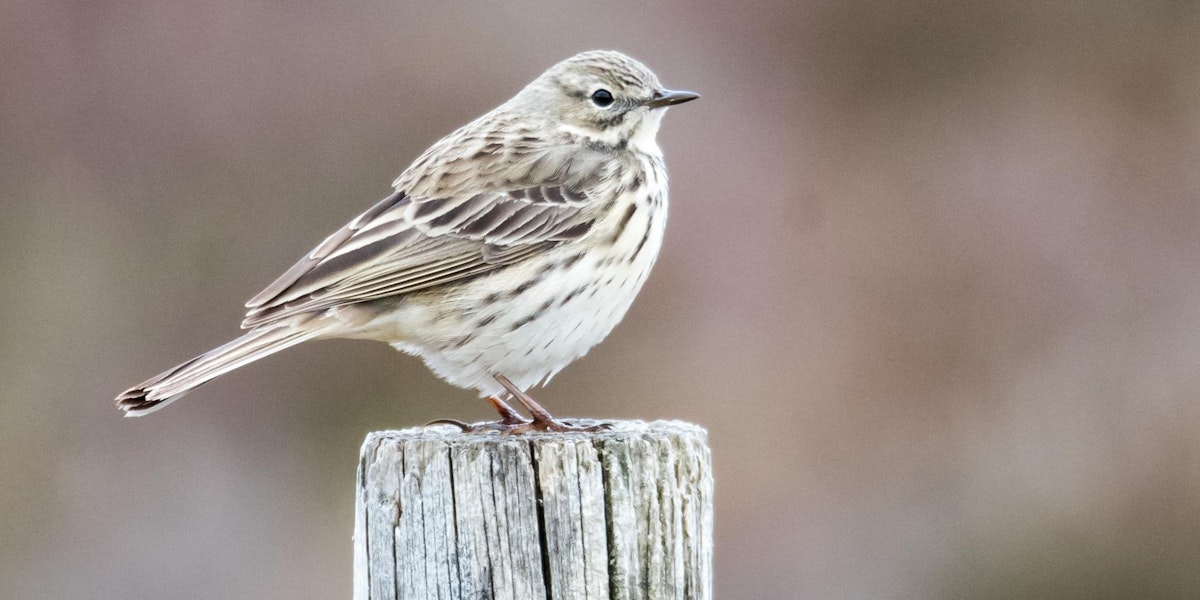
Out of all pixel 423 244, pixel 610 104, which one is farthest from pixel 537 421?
pixel 610 104

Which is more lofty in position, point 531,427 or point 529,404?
point 529,404

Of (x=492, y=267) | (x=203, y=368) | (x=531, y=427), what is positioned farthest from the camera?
(x=492, y=267)

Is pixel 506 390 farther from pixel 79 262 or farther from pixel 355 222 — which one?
pixel 79 262

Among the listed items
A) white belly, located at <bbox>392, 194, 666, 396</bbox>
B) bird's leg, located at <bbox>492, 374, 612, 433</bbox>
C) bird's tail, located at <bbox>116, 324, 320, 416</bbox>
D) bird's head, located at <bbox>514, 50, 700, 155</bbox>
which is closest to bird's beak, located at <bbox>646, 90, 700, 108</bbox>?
bird's head, located at <bbox>514, 50, 700, 155</bbox>

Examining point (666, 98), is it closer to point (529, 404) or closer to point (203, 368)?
point (529, 404)

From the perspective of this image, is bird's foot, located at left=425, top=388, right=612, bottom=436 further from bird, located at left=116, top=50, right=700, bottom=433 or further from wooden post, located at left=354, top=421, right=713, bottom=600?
wooden post, located at left=354, top=421, right=713, bottom=600

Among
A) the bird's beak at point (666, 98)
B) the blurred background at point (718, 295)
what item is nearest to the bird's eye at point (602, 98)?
the bird's beak at point (666, 98)
